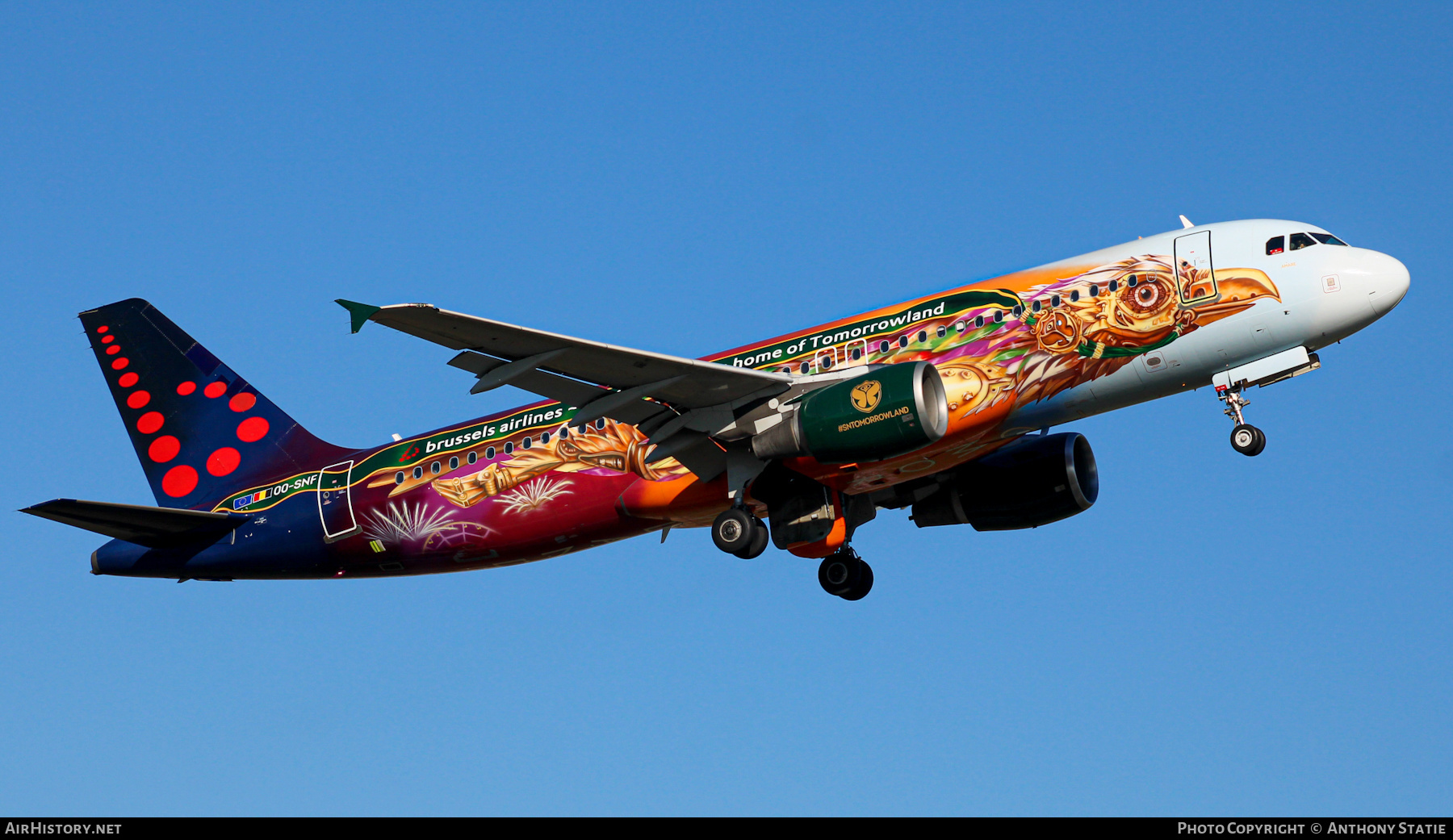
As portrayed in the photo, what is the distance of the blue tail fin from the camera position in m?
31.9

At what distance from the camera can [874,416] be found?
24125 mm

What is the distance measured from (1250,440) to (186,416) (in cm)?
2329

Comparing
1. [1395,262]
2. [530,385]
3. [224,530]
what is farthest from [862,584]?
[224,530]

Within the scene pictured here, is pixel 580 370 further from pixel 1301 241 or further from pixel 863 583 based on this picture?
pixel 1301 241

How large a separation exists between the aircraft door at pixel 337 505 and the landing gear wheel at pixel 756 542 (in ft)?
28.4

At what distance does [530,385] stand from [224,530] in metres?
9.96

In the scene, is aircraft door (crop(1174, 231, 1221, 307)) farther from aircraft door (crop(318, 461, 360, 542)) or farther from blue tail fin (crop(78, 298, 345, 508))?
blue tail fin (crop(78, 298, 345, 508))

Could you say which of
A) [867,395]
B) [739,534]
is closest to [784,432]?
[867,395]

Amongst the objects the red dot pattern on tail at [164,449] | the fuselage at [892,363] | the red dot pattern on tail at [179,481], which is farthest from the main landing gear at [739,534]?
the red dot pattern on tail at [164,449]

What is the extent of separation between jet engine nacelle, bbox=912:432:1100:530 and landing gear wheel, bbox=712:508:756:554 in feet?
17.1

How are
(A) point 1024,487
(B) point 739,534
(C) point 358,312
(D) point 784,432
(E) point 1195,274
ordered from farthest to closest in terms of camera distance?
(A) point 1024,487
(B) point 739,534
(D) point 784,432
(E) point 1195,274
(C) point 358,312

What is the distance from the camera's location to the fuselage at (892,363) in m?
24.5

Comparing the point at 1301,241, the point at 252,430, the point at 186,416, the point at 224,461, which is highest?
the point at 186,416

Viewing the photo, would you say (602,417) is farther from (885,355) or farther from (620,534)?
(885,355)
